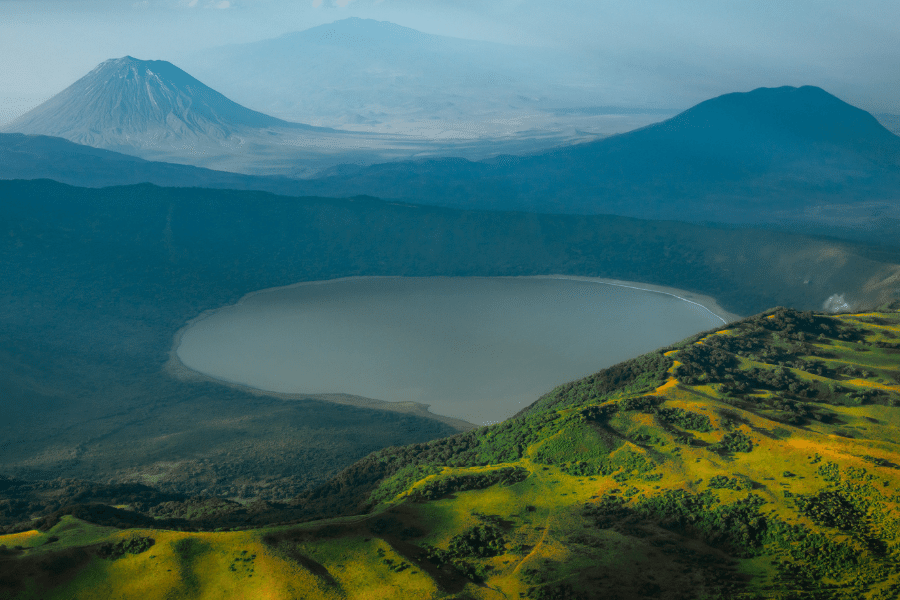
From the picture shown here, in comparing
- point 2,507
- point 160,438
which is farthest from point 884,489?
point 160,438

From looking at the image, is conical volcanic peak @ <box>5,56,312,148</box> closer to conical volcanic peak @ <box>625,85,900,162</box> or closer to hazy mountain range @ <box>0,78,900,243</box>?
hazy mountain range @ <box>0,78,900,243</box>

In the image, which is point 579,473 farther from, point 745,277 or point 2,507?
point 745,277

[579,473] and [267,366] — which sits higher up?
[579,473]

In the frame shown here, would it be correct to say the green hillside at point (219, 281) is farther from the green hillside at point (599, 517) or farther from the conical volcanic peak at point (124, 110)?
the conical volcanic peak at point (124, 110)

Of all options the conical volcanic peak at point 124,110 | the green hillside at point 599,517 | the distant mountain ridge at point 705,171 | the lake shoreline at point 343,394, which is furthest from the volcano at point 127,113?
the green hillside at point 599,517

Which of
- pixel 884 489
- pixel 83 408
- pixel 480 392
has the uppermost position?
pixel 884 489

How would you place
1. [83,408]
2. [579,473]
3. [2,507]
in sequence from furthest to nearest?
[83,408] → [2,507] → [579,473]
